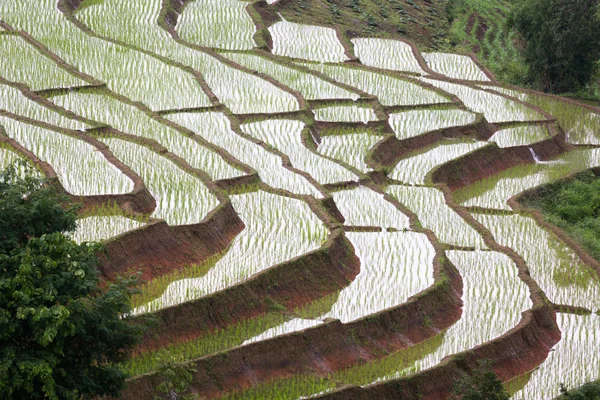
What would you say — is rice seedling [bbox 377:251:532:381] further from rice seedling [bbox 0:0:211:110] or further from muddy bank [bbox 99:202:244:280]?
rice seedling [bbox 0:0:211:110]

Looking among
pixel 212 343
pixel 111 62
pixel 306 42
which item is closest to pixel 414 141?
pixel 111 62

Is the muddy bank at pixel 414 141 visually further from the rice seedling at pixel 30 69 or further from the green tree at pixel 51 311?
the green tree at pixel 51 311

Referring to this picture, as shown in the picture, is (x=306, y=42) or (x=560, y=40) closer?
(x=560, y=40)

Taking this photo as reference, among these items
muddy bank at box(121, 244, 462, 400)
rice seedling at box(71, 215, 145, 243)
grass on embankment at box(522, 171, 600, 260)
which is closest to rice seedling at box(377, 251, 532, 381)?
muddy bank at box(121, 244, 462, 400)

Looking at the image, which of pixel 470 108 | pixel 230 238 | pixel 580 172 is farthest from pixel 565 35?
pixel 230 238

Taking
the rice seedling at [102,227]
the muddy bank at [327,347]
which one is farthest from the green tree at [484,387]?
the rice seedling at [102,227]

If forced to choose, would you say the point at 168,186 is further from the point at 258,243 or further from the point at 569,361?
the point at 569,361
